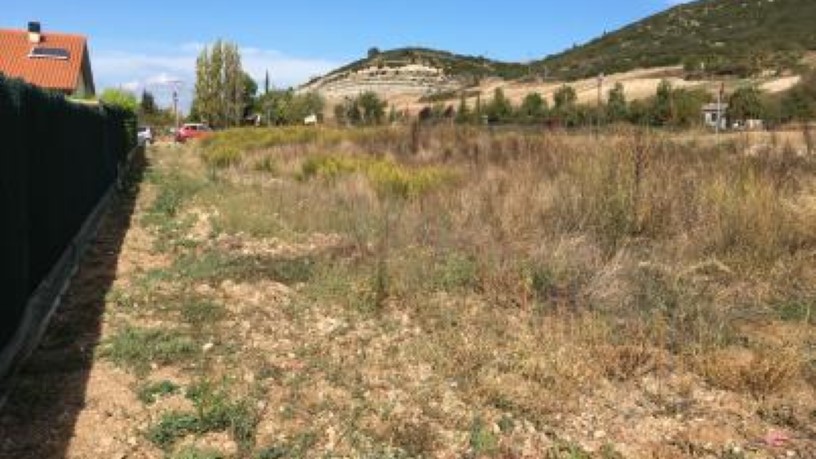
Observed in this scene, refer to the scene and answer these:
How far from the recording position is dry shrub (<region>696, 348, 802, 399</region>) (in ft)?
16.4

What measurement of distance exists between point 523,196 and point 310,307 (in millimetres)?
3675

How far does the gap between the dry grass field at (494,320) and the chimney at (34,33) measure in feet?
144

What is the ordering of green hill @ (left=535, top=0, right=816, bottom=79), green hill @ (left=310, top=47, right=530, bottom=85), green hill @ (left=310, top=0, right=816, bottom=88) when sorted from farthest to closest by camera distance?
green hill @ (left=310, top=47, right=530, bottom=85)
green hill @ (left=535, top=0, right=816, bottom=79)
green hill @ (left=310, top=0, right=816, bottom=88)

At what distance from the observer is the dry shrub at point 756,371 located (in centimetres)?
501

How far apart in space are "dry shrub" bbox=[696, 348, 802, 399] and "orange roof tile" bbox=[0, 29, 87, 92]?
154ft

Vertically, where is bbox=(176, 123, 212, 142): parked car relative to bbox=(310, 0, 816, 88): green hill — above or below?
below

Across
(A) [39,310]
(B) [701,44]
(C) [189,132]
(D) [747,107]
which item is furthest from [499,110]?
(A) [39,310]

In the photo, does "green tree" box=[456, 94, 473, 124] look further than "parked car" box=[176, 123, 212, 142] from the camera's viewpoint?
No

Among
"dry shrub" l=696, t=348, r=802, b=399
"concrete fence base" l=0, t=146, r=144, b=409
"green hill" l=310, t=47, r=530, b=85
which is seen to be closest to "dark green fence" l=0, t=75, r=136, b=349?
"concrete fence base" l=0, t=146, r=144, b=409

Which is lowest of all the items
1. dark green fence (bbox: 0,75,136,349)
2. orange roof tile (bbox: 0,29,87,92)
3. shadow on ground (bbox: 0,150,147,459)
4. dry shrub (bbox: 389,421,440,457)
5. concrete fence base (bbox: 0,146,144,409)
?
dry shrub (bbox: 389,421,440,457)

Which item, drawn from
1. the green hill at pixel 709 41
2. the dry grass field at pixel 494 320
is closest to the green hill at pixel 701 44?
the green hill at pixel 709 41

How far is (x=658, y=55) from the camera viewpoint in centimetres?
8538

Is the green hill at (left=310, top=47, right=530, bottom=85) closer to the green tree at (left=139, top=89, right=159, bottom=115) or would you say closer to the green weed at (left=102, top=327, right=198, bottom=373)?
the green tree at (left=139, top=89, right=159, bottom=115)

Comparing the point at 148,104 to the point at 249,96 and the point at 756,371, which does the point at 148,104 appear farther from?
the point at 756,371
